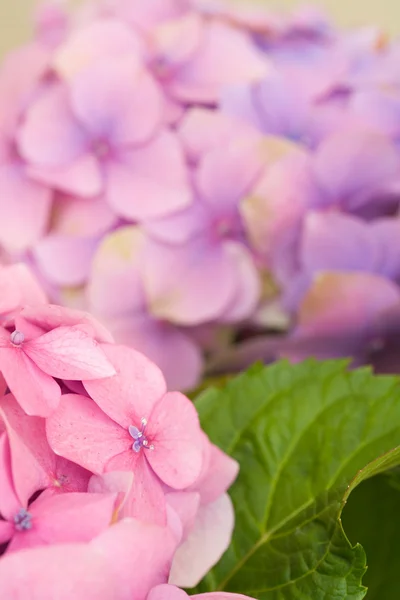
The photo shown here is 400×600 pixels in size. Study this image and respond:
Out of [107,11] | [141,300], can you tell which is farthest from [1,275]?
Result: [107,11]

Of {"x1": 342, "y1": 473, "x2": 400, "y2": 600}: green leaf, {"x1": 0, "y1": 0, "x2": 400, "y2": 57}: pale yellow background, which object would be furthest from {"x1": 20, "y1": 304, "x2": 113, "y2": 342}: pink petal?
{"x1": 0, "y1": 0, "x2": 400, "y2": 57}: pale yellow background

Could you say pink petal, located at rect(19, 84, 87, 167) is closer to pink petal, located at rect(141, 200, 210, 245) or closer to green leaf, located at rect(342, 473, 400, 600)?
pink petal, located at rect(141, 200, 210, 245)

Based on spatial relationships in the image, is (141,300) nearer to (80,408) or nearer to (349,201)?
(349,201)

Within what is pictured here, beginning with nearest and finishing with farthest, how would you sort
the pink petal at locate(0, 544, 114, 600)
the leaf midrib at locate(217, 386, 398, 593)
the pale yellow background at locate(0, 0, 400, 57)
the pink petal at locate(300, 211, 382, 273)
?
the pink petal at locate(0, 544, 114, 600) < the leaf midrib at locate(217, 386, 398, 593) < the pink petal at locate(300, 211, 382, 273) < the pale yellow background at locate(0, 0, 400, 57)

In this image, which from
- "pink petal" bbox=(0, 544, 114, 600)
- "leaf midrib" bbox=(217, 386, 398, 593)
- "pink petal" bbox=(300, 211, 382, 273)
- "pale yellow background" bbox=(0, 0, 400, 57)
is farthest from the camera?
"pale yellow background" bbox=(0, 0, 400, 57)

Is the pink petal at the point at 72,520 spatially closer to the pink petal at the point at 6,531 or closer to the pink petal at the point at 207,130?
the pink petal at the point at 6,531

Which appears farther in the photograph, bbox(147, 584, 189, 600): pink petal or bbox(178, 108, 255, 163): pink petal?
bbox(178, 108, 255, 163): pink petal

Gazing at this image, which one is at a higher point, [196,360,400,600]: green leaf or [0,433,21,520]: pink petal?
[0,433,21,520]: pink petal
